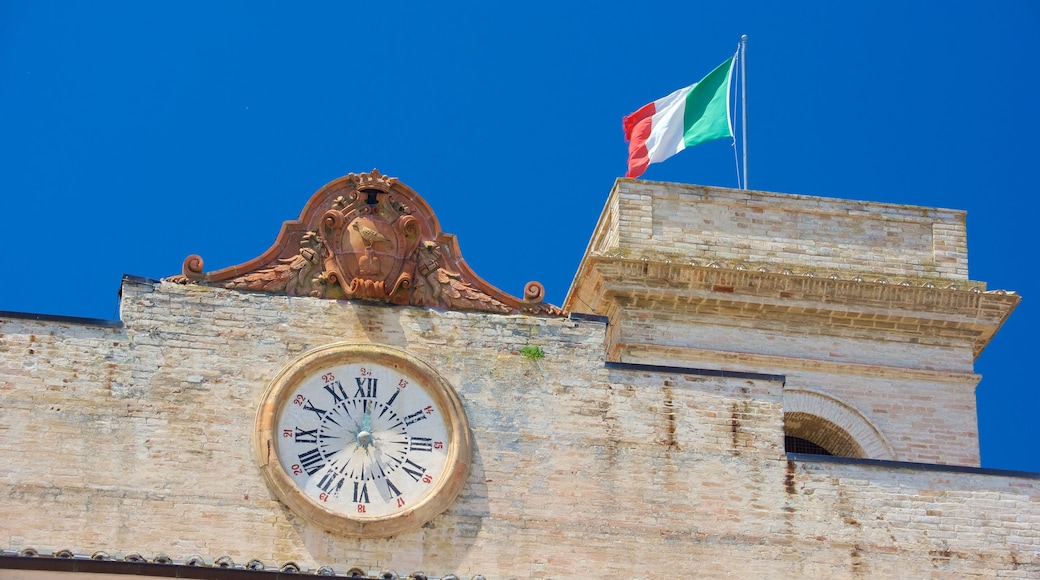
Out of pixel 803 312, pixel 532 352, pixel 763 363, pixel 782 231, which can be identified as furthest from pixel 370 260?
pixel 782 231

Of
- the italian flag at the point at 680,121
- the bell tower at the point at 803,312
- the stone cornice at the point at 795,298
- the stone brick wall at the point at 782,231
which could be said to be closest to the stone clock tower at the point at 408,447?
the bell tower at the point at 803,312

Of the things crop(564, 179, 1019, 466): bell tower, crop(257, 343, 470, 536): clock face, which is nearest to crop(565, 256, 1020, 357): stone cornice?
crop(564, 179, 1019, 466): bell tower

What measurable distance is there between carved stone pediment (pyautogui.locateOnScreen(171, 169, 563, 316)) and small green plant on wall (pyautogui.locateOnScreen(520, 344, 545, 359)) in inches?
21.6

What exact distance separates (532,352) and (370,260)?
2453mm

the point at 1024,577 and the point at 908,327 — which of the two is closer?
the point at 1024,577

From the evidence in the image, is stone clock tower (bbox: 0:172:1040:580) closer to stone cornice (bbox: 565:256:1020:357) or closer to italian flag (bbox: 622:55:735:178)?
stone cornice (bbox: 565:256:1020:357)

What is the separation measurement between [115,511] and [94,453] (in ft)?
2.80

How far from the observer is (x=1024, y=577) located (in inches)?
1334

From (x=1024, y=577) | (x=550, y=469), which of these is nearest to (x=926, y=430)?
(x=1024, y=577)

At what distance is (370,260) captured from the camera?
3400cm

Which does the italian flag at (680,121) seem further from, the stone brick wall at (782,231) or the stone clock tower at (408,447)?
the stone clock tower at (408,447)

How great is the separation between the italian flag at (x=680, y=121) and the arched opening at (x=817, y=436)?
535 cm

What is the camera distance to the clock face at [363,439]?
32562mm

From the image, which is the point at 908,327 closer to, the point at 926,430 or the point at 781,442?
the point at 926,430
